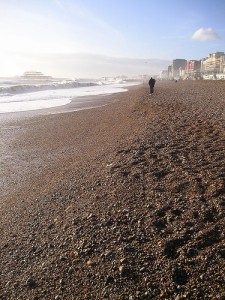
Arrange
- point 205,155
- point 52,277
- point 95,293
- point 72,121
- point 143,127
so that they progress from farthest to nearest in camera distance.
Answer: point 72,121 → point 143,127 → point 205,155 → point 52,277 → point 95,293

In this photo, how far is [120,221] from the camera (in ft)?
12.4

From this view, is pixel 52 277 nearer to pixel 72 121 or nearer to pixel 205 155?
pixel 205 155

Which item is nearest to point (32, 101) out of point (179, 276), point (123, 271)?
point (123, 271)

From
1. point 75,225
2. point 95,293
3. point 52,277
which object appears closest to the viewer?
point 95,293

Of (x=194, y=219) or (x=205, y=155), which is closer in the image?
(x=194, y=219)

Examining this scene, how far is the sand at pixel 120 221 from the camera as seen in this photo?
2.84 m

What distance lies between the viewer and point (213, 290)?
2.59 metres

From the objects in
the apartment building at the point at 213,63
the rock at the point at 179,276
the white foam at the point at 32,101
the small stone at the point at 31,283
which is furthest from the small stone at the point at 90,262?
the apartment building at the point at 213,63

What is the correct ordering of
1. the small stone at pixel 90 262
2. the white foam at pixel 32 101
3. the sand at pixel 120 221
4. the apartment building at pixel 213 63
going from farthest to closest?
the apartment building at pixel 213 63, the white foam at pixel 32 101, the small stone at pixel 90 262, the sand at pixel 120 221

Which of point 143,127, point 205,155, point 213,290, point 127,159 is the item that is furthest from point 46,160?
point 213,290

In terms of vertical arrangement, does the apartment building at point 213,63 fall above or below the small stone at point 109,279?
above

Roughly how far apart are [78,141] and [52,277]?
620 centimetres

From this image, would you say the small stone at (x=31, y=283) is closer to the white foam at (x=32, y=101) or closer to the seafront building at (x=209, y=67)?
the white foam at (x=32, y=101)

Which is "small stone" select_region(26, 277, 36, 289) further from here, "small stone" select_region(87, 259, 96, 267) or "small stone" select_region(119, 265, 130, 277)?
"small stone" select_region(119, 265, 130, 277)
